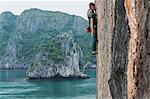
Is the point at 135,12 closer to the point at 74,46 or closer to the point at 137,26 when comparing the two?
the point at 137,26

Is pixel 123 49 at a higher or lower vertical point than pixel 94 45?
lower

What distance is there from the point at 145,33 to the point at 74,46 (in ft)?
471

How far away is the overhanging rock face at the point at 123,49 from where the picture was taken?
20.0ft

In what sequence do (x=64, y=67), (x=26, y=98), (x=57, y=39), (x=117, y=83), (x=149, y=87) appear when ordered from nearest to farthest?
(x=149, y=87) < (x=117, y=83) < (x=26, y=98) < (x=64, y=67) < (x=57, y=39)

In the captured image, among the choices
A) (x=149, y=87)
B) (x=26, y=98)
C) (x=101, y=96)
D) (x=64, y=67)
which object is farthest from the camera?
(x=64, y=67)

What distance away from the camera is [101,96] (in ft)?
30.3

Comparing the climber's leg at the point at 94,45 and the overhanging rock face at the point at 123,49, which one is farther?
the climber's leg at the point at 94,45

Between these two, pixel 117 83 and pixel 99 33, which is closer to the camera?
pixel 117 83

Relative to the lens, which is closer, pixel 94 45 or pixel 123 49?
pixel 123 49

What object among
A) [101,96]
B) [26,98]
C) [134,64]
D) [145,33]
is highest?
[145,33]

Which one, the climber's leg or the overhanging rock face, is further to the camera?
the climber's leg

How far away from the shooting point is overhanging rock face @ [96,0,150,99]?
6.08 m

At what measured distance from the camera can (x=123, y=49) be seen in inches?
333

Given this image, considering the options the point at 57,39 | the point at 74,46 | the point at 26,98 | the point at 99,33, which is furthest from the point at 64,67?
the point at 99,33
